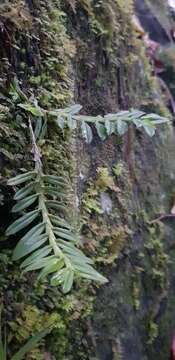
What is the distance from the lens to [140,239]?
7.23 ft

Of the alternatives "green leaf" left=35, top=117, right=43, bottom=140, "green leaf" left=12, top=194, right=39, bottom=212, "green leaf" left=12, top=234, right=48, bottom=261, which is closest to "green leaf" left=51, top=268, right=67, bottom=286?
"green leaf" left=12, top=234, right=48, bottom=261

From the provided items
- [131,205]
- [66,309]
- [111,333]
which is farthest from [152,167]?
[66,309]

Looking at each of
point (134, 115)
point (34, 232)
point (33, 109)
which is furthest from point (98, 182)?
point (34, 232)

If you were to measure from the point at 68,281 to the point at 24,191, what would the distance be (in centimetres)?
32

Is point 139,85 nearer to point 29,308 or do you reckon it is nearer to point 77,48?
point 77,48

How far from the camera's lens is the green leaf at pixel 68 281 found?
1.02 metres

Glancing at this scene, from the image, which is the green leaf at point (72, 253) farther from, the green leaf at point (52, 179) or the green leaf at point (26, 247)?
the green leaf at point (52, 179)

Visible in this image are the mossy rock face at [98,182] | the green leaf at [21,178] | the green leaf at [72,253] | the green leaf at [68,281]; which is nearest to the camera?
the green leaf at [68,281]

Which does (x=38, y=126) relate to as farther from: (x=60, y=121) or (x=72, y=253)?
(x=72, y=253)

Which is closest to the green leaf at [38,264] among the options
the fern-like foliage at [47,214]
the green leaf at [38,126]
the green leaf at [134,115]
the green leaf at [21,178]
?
the fern-like foliage at [47,214]

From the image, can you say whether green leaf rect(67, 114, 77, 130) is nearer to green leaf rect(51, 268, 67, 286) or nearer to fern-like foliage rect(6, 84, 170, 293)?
fern-like foliage rect(6, 84, 170, 293)

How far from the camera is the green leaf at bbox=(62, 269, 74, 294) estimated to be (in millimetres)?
1019

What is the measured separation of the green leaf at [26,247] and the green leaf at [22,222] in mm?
52

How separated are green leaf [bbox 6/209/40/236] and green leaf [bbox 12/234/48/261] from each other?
5 cm
